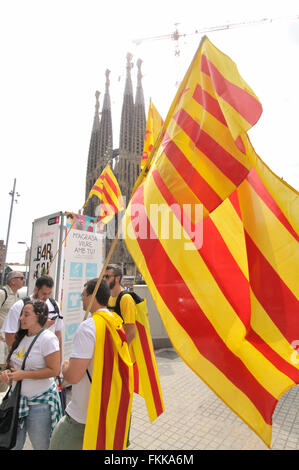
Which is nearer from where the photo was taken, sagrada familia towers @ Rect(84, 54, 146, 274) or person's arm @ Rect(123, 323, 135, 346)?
person's arm @ Rect(123, 323, 135, 346)

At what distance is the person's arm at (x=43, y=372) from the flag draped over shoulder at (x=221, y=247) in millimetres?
1121

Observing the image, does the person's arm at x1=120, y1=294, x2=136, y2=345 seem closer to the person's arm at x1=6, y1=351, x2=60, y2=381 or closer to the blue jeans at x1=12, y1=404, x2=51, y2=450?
the person's arm at x1=6, y1=351, x2=60, y2=381

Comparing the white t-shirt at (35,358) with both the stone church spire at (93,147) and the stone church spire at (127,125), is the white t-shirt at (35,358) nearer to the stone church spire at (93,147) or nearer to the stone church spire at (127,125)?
the stone church spire at (127,125)

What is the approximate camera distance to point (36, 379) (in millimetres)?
2115

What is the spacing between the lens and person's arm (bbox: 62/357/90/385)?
1.77 m

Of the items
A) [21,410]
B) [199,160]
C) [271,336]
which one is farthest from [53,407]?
[199,160]

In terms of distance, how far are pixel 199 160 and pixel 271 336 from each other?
4.13 ft

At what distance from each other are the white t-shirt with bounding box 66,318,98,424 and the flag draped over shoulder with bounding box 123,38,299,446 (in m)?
0.57

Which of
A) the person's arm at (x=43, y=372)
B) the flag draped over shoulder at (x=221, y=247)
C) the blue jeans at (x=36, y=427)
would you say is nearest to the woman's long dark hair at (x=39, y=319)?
the person's arm at (x=43, y=372)

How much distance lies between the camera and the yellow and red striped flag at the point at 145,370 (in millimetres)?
2822

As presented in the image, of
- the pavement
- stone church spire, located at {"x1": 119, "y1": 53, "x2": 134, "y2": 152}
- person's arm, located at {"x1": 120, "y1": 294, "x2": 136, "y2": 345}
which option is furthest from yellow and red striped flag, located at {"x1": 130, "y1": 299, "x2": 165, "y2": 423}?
stone church spire, located at {"x1": 119, "y1": 53, "x2": 134, "y2": 152}

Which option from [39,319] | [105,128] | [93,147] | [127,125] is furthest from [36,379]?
[93,147]

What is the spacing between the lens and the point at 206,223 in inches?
79.8

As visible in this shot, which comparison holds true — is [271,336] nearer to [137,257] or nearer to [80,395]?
[137,257]
